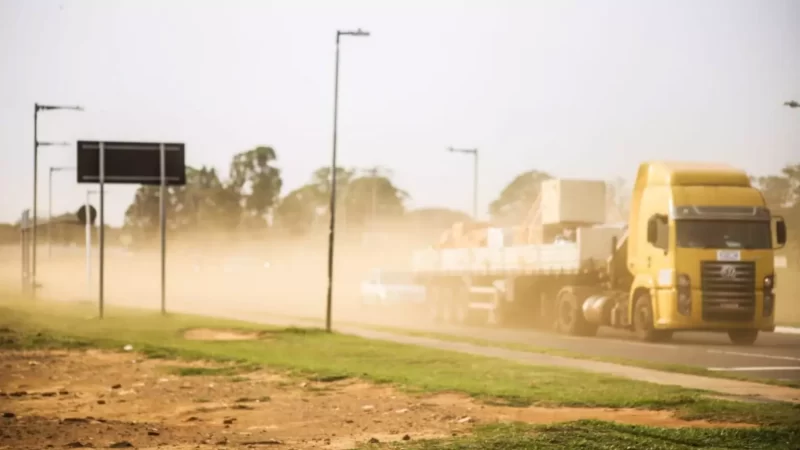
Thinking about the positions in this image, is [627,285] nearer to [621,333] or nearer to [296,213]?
[621,333]

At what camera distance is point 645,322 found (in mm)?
30375

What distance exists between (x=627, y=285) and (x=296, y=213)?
95.8 meters

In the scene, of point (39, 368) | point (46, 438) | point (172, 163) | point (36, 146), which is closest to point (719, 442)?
point (46, 438)

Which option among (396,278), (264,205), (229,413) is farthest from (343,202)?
(229,413)

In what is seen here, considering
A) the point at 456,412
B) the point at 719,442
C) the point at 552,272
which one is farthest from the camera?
the point at 552,272

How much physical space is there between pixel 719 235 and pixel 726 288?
4.00 feet

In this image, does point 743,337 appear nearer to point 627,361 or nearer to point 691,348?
point 691,348

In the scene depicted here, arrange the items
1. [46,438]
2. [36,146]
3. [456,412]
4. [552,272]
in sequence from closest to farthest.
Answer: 1. [46,438]
2. [456,412]
3. [552,272]
4. [36,146]

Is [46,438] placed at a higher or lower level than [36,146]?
lower

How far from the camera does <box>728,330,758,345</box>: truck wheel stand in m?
30.3

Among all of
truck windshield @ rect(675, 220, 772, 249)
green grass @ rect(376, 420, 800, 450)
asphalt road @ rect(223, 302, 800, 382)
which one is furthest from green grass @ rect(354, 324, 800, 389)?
green grass @ rect(376, 420, 800, 450)

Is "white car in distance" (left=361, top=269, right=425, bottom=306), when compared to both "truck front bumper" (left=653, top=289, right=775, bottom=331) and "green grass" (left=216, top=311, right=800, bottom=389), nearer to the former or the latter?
"green grass" (left=216, top=311, right=800, bottom=389)

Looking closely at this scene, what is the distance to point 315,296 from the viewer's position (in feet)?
263

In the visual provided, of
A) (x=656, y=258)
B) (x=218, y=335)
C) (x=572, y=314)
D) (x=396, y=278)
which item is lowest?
(x=218, y=335)
